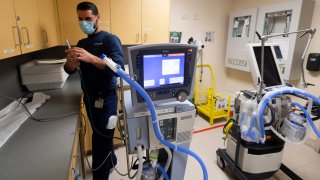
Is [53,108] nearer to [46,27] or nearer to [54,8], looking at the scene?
[46,27]

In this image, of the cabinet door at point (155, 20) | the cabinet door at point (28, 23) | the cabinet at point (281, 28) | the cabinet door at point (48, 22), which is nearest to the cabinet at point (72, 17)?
the cabinet door at point (48, 22)

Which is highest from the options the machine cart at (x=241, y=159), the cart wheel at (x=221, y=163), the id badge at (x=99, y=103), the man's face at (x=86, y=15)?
the man's face at (x=86, y=15)

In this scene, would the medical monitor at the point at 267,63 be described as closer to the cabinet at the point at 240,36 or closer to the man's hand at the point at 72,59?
the cabinet at the point at 240,36

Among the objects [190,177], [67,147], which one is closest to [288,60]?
[190,177]

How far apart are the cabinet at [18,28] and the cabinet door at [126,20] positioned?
1019mm

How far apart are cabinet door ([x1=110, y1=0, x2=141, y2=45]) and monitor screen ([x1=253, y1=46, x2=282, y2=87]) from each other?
153 centimetres

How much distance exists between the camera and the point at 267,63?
6.12 feet

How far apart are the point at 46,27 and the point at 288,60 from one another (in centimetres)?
297

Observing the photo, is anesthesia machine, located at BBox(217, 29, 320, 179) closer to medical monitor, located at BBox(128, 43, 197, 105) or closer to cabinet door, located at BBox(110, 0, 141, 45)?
medical monitor, located at BBox(128, 43, 197, 105)

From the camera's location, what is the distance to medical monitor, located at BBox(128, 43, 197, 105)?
1012 mm

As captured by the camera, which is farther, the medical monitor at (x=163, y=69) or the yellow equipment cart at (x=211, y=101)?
the yellow equipment cart at (x=211, y=101)

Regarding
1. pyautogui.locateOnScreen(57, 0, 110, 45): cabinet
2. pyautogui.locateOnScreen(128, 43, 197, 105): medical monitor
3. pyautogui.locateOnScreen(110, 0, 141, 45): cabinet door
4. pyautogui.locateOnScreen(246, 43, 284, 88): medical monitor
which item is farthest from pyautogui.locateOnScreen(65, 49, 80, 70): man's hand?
pyautogui.locateOnScreen(246, 43, 284, 88): medical monitor

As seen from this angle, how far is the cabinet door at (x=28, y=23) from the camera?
49.9 inches

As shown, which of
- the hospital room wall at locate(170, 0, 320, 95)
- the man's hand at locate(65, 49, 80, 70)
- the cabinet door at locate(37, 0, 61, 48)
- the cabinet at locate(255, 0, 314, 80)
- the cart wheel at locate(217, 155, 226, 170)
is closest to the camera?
the man's hand at locate(65, 49, 80, 70)
